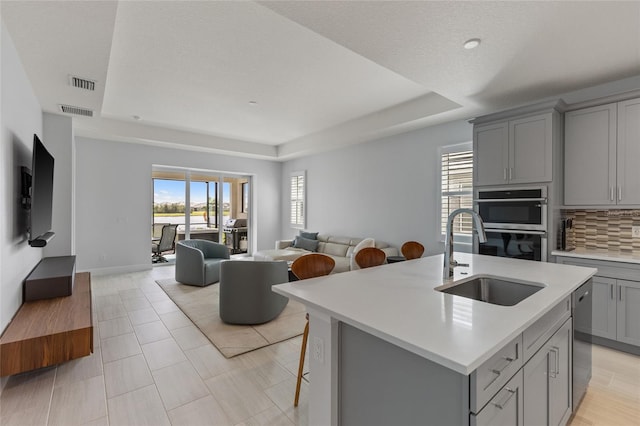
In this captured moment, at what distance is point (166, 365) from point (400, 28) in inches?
131

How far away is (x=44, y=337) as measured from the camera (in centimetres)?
Answer: 228

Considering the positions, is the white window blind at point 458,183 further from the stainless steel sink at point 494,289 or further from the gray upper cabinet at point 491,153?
the stainless steel sink at point 494,289

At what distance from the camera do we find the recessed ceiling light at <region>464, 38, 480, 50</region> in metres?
2.34

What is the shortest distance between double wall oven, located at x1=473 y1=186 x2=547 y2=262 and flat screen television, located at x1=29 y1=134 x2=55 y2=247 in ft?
15.4

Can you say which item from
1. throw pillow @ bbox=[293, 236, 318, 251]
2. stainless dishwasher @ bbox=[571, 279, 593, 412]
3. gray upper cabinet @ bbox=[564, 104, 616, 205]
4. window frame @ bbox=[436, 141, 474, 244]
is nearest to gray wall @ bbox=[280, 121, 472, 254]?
window frame @ bbox=[436, 141, 474, 244]

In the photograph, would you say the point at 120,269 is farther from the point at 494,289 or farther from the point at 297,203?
the point at 494,289

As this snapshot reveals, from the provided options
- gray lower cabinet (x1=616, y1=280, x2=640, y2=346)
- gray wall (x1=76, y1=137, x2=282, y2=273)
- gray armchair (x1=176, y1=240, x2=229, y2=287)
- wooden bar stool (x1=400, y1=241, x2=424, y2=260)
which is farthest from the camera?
gray wall (x1=76, y1=137, x2=282, y2=273)

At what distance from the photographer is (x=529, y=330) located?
1372 mm

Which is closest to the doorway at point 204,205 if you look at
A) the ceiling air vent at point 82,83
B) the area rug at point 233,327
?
the area rug at point 233,327

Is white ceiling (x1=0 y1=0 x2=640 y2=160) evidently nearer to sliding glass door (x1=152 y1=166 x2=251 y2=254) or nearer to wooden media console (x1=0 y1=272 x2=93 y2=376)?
sliding glass door (x1=152 y1=166 x2=251 y2=254)

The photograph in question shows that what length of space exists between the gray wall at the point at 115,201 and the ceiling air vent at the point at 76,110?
191cm

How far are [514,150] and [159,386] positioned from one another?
4.17m

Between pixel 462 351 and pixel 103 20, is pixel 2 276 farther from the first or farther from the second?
pixel 462 351

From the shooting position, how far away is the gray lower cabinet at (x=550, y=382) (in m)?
1.39
